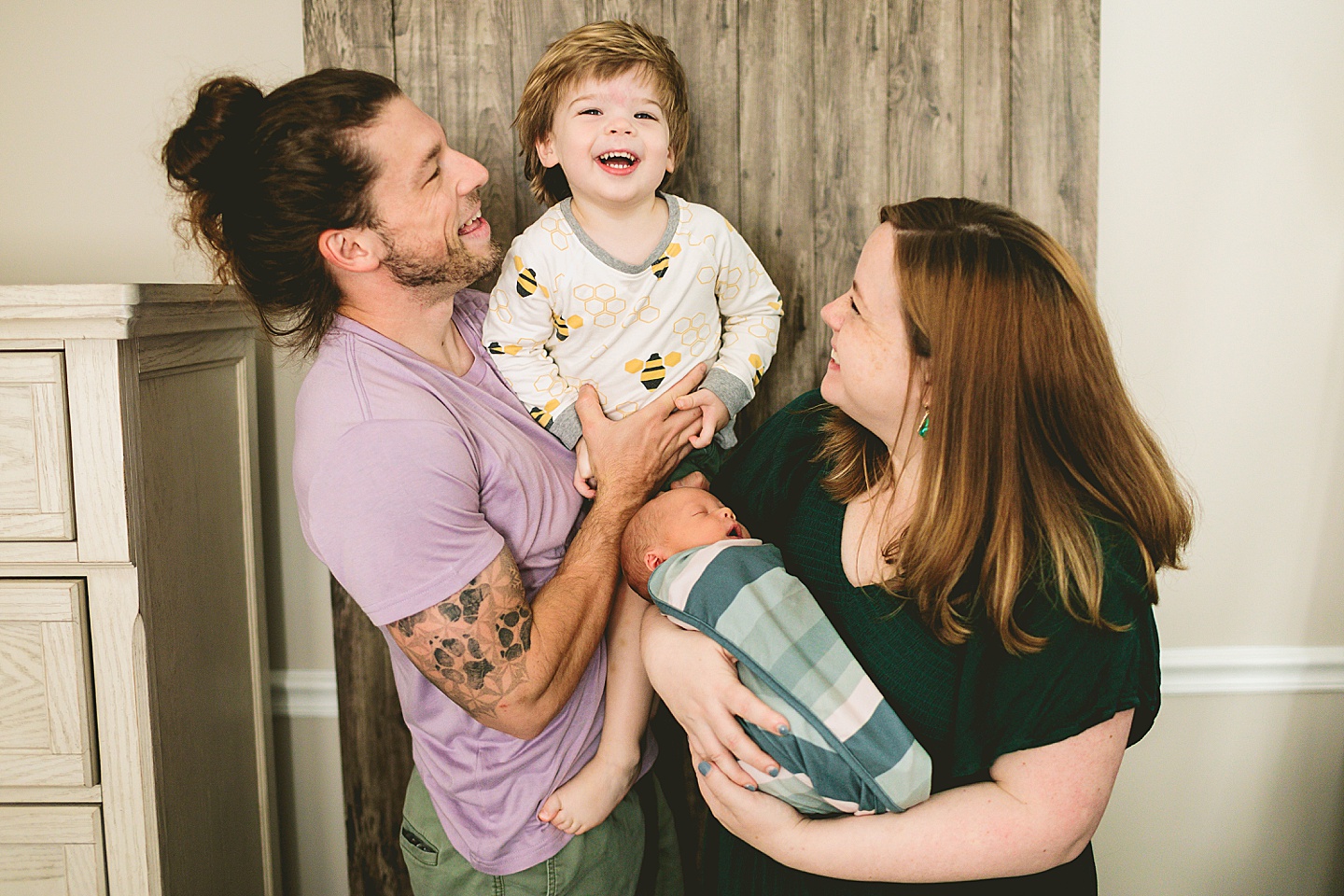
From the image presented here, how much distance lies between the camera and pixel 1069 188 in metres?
1.74

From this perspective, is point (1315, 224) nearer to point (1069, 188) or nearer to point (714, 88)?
point (1069, 188)

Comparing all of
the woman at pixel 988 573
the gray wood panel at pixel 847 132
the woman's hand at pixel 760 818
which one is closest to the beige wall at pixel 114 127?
the gray wood panel at pixel 847 132

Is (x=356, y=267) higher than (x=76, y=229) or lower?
lower

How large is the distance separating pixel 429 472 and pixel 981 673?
2.33ft

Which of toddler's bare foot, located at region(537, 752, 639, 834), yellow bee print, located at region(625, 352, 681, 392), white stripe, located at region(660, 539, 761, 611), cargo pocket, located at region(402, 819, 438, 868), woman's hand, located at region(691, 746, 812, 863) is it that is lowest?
cargo pocket, located at region(402, 819, 438, 868)

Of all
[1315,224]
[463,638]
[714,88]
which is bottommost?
[463,638]

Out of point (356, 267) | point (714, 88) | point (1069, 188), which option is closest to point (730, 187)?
point (714, 88)

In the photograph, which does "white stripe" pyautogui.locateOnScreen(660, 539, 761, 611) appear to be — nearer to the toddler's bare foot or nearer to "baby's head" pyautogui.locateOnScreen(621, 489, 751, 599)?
"baby's head" pyautogui.locateOnScreen(621, 489, 751, 599)

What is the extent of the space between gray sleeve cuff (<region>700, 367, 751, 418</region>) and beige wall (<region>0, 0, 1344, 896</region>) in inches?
33.5

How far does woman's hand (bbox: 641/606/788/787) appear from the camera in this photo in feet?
3.80

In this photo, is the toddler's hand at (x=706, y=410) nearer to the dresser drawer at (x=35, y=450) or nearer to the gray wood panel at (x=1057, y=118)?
the gray wood panel at (x=1057, y=118)

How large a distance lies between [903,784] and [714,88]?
1.25 metres

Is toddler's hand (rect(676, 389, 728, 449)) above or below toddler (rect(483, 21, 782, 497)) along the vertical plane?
below

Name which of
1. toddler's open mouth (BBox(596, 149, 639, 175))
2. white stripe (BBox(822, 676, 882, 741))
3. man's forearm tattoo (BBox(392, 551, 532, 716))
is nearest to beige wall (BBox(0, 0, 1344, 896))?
toddler's open mouth (BBox(596, 149, 639, 175))
